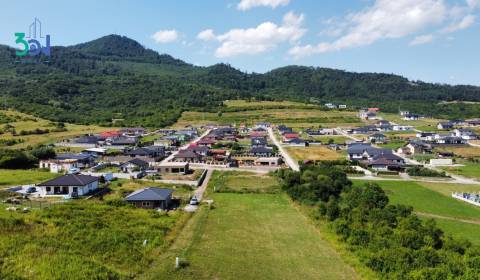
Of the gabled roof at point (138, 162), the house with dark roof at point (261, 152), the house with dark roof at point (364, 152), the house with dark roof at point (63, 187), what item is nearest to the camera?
the house with dark roof at point (63, 187)

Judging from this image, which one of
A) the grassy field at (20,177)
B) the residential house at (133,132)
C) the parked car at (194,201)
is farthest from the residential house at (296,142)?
the grassy field at (20,177)

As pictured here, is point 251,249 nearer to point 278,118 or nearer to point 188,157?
point 188,157

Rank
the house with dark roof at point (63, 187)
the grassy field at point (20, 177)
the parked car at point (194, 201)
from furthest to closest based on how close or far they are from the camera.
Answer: the grassy field at point (20, 177)
the house with dark roof at point (63, 187)
the parked car at point (194, 201)

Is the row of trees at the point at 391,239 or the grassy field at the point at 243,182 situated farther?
the grassy field at the point at 243,182

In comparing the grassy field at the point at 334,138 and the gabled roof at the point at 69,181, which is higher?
the grassy field at the point at 334,138

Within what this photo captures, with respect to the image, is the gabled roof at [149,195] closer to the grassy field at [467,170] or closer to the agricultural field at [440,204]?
the agricultural field at [440,204]

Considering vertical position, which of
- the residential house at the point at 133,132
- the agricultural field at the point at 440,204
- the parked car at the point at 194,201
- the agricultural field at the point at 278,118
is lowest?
the agricultural field at the point at 440,204
